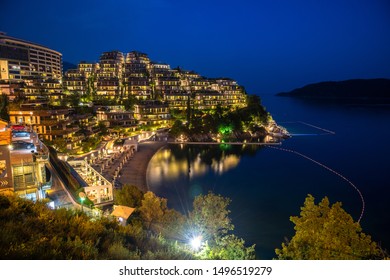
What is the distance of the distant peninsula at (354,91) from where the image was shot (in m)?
50.4

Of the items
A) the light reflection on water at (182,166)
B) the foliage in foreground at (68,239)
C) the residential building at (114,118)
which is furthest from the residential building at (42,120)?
the foliage in foreground at (68,239)

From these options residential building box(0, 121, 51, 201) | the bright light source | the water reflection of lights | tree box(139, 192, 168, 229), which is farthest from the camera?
the water reflection of lights

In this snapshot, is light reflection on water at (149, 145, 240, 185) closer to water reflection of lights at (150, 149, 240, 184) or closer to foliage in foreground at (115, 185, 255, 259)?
water reflection of lights at (150, 149, 240, 184)

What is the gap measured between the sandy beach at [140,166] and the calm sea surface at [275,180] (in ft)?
1.21

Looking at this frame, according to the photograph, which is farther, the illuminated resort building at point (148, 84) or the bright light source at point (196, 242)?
the illuminated resort building at point (148, 84)

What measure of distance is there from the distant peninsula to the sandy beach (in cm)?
4703

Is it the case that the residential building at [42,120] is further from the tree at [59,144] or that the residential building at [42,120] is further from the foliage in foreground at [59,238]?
the foliage in foreground at [59,238]

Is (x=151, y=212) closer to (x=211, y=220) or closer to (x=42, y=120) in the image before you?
(x=211, y=220)

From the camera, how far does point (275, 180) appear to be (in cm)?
1253

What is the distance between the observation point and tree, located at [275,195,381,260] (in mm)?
2998

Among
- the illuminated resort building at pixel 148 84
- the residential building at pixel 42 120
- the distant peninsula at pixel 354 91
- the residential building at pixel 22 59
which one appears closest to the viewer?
the residential building at pixel 42 120

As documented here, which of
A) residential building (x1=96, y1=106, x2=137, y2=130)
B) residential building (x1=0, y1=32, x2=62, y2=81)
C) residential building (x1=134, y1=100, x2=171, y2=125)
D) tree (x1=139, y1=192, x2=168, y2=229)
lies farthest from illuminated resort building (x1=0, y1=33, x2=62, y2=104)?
tree (x1=139, y1=192, x2=168, y2=229)

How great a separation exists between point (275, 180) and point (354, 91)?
2096 inches

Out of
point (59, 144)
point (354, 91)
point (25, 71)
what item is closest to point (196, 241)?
point (59, 144)
